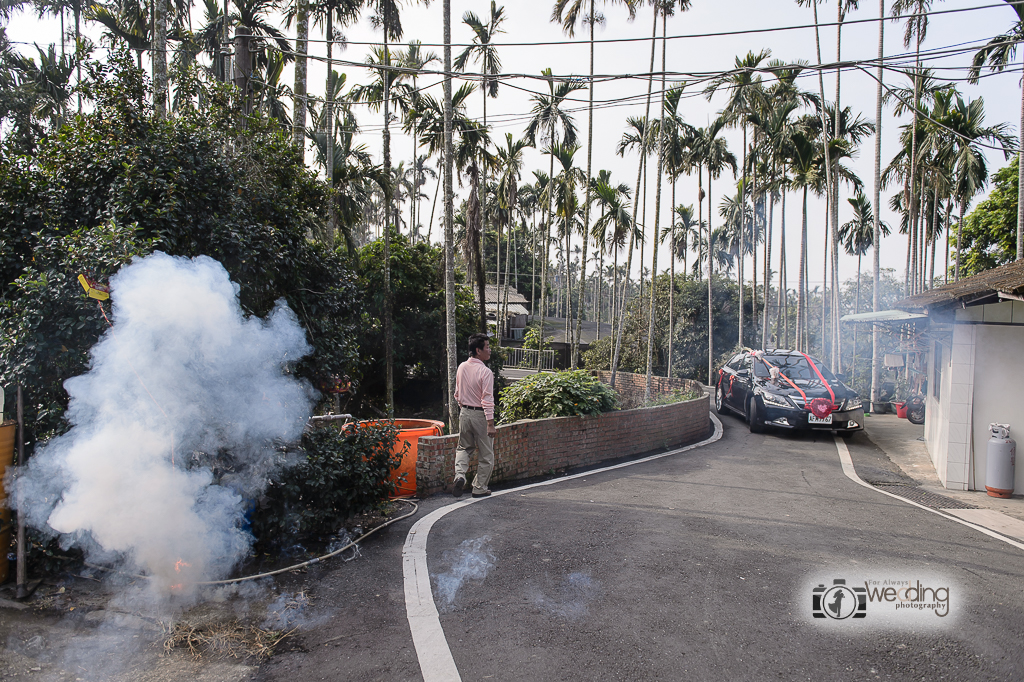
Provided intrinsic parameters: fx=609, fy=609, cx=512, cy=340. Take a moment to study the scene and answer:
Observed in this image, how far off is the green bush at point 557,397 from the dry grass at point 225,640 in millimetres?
6035

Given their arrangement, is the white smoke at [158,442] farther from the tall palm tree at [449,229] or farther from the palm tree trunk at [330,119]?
the palm tree trunk at [330,119]

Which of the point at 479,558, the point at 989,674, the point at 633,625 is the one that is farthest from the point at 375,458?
the point at 989,674

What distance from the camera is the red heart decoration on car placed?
12.3m

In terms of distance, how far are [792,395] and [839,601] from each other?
9220 millimetres

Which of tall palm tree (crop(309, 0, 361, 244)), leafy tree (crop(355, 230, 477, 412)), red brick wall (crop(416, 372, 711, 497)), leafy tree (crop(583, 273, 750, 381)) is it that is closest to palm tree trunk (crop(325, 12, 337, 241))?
tall palm tree (crop(309, 0, 361, 244))

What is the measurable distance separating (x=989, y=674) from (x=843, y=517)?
11.0 feet

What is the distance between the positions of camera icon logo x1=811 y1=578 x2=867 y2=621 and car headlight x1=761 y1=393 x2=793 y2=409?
871cm

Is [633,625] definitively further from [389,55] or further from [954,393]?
[389,55]

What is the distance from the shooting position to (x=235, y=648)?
3602 millimetres

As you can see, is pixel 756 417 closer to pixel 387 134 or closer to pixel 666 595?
pixel 666 595

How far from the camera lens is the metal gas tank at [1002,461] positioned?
26.6 ft

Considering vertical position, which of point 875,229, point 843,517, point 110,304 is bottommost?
point 843,517

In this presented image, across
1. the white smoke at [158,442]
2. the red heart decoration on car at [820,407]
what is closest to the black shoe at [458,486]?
the white smoke at [158,442]

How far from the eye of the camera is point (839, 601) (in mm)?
4371
